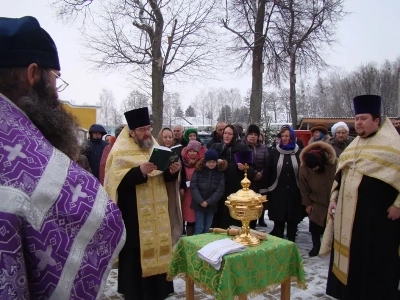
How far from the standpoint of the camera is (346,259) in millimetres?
3574

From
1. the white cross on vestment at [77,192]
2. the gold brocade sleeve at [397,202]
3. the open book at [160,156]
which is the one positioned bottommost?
the gold brocade sleeve at [397,202]

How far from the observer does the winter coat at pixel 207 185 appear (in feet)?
17.3

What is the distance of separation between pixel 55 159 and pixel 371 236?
313cm

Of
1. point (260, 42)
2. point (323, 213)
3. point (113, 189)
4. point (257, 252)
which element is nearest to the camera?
point (257, 252)

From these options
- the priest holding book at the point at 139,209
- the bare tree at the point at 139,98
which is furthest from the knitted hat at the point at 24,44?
the bare tree at the point at 139,98

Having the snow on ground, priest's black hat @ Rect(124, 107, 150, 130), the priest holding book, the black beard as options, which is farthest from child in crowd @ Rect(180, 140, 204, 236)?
the black beard

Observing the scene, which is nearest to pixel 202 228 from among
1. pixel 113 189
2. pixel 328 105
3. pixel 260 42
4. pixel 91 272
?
pixel 113 189

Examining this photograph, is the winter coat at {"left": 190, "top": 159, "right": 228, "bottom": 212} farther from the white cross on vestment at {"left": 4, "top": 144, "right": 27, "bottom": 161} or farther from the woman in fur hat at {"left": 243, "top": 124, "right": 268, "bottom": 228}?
the white cross on vestment at {"left": 4, "top": 144, "right": 27, "bottom": 161}

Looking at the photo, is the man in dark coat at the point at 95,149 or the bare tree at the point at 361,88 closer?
the man in dark coat at the point at 95,149

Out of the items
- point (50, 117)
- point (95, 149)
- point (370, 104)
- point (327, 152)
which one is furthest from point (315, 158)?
point (50, 117)

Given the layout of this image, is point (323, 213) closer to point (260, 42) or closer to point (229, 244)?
point (229, 244)

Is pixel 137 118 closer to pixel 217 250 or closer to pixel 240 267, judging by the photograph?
pixel 217 250

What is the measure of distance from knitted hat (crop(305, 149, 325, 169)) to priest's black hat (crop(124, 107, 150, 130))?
8.41 feet

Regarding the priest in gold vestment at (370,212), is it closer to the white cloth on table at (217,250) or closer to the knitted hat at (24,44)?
the white cloth on table at (217,250)
